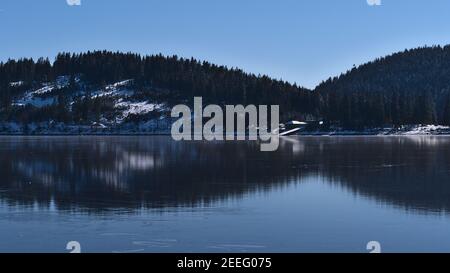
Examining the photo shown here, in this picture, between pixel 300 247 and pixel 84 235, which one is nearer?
pixel 300 247

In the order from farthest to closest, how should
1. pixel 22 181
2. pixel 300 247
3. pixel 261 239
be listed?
pixel 22 181, pixel 261 239, pixel 300 247

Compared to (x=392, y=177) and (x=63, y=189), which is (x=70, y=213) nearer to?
(x=63, y=189)

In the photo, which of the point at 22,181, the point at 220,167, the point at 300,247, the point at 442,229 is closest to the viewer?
the point at 300,247

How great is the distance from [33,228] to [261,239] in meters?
8.45

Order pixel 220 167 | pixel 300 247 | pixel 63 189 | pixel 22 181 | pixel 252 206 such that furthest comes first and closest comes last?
pixel 220 167, pixel 22 181, pixel 63 189, pixel 252 206, pixel 300 247

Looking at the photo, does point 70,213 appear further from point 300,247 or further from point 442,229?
point 442,229

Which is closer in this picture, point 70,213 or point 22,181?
point 70,213

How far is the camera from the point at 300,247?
20.2 metres

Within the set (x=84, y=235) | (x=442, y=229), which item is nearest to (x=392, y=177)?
(x=442, y=229)

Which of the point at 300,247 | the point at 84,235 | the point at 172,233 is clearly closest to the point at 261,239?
the point at 300,247

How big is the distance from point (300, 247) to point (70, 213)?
11.3 metres

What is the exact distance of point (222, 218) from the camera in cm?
2592
